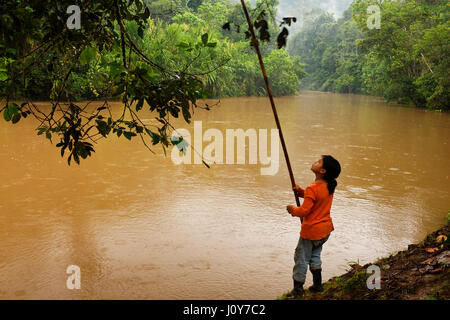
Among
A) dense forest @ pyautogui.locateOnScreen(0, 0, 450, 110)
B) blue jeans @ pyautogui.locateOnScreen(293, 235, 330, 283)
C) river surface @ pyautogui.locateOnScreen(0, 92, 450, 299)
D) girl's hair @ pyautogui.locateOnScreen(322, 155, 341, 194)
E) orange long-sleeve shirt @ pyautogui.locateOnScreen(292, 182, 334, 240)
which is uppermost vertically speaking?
dense forest @ pyautogui.locateOnScreen(0, 0, 450, 110)

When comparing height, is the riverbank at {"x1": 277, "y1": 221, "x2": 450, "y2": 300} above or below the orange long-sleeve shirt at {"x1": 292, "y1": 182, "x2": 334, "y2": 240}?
below

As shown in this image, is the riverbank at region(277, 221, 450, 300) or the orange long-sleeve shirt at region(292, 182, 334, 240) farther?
the orange long-sleeve shirt at region(292, 182, 334, 240)

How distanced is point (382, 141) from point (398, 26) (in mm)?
13173

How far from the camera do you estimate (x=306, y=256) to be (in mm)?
2566

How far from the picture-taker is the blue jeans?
8.34ft

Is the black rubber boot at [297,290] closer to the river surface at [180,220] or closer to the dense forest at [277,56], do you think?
the river surface at [180,220]

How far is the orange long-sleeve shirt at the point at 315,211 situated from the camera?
2.44 meters

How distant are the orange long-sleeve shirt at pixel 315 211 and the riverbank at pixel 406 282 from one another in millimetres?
373

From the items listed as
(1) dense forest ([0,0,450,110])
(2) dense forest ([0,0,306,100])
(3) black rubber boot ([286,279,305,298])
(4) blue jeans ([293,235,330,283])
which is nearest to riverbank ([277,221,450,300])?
(3) black rubber boot ([286,279,305,298])

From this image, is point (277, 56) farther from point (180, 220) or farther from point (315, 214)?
→ point (315, 214)

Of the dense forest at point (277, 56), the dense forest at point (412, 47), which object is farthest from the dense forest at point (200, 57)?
the dense forest at point (412, 47)

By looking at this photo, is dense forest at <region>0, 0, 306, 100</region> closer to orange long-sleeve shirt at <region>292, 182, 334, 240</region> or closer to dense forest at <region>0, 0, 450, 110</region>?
dense forest at <region>0, 0, 450, 110</region>

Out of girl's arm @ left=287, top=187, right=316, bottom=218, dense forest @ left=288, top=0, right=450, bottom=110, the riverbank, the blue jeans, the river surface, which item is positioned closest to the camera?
the riverbank
